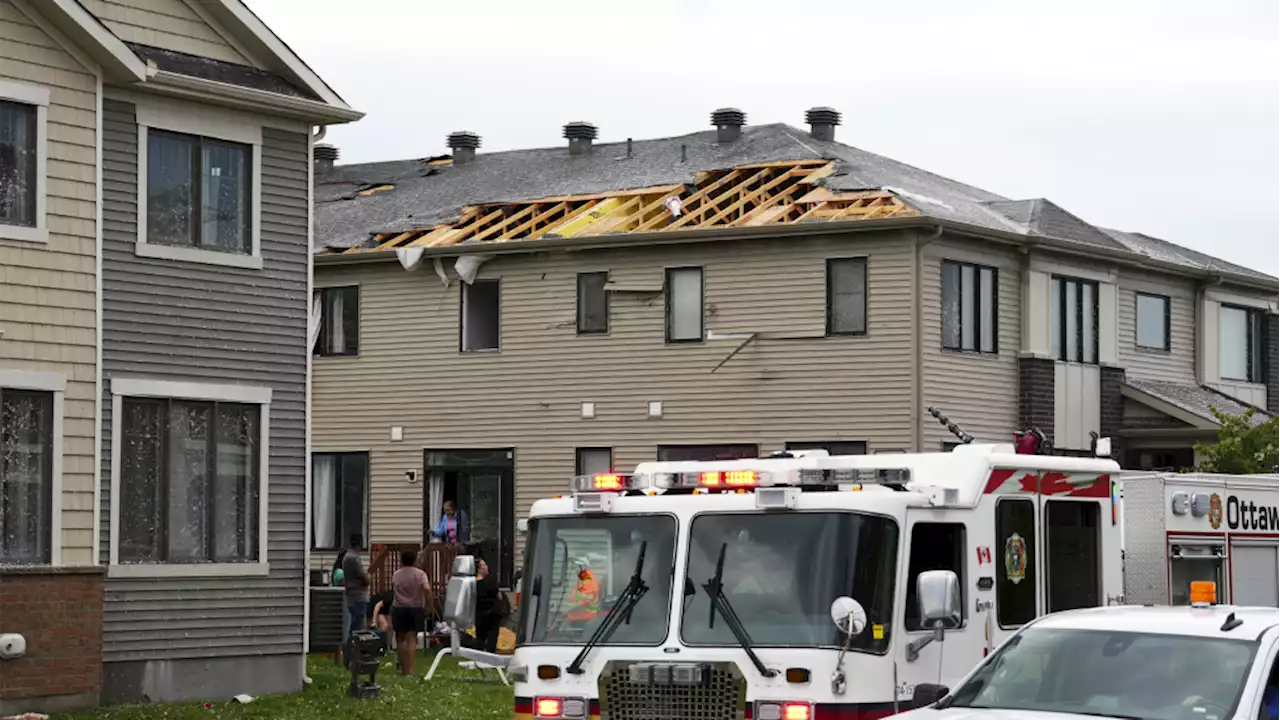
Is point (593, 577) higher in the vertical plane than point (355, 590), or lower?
higher

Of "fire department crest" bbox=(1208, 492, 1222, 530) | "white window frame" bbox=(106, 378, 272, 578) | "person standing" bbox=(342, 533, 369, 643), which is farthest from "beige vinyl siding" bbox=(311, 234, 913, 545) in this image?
"fire department crest" bbox=(1208, 492, 1222, 530)

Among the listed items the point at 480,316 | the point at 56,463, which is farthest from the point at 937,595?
the point at 480,316

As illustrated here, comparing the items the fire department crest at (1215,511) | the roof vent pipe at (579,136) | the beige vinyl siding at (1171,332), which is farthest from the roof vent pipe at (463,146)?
the fire department crest at (1215,511)

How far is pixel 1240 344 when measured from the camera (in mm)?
38625

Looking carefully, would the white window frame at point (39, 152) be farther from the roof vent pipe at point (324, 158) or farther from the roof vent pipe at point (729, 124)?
the roof vent pipe at point (324, 158)

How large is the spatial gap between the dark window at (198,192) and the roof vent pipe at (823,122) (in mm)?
16945

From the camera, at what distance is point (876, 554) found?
11.4m

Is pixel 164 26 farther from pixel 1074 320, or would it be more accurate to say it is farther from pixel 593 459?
pixel 1074 320

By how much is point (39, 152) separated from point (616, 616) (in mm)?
9450

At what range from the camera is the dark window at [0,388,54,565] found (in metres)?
18.5

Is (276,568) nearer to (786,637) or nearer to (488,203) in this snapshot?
(786,637)

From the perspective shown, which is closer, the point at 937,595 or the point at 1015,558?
the point at 937,595

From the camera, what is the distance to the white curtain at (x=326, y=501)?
35250 mm

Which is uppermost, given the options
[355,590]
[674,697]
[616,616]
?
[616,616]
